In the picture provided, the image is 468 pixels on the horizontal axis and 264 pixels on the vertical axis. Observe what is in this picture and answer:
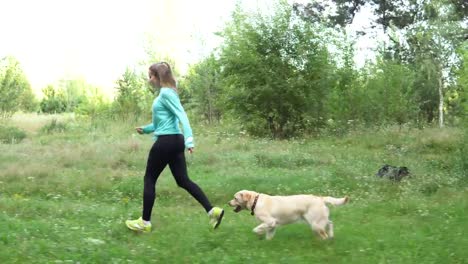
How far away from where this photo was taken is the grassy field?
6.10 m

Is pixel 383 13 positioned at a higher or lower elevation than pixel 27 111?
higher

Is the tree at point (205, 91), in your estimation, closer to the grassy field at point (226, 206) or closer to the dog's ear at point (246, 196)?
the grassy field at point (226, 206)

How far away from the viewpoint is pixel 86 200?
9.78m

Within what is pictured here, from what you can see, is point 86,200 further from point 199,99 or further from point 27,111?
point 27,111

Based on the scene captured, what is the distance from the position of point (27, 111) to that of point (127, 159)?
3313 cm

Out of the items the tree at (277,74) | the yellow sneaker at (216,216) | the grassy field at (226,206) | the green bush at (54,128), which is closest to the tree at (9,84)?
the green bush at (54,128)

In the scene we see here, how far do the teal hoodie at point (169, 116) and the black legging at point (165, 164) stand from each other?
10cm

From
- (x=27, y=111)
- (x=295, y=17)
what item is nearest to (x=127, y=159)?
(x=295, y=17)

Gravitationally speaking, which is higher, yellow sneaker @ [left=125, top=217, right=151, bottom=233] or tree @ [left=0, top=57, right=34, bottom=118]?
tree @ [left=0, top=57, right=34, bottom=118]

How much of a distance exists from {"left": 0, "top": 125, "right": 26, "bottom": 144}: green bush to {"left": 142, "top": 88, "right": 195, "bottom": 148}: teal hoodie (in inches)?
582

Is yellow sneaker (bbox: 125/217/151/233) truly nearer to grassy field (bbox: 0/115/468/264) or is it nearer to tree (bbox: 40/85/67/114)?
grassy field (bbox: 0/115/468/264)

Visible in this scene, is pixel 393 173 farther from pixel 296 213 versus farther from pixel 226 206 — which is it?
pixel 296 213

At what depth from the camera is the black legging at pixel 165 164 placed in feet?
22.6

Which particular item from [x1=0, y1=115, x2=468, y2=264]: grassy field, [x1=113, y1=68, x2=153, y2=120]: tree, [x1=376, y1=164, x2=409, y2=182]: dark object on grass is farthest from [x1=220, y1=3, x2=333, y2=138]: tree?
[x1=376, y1=164, x2=409, y2=182]: dark object on grass
